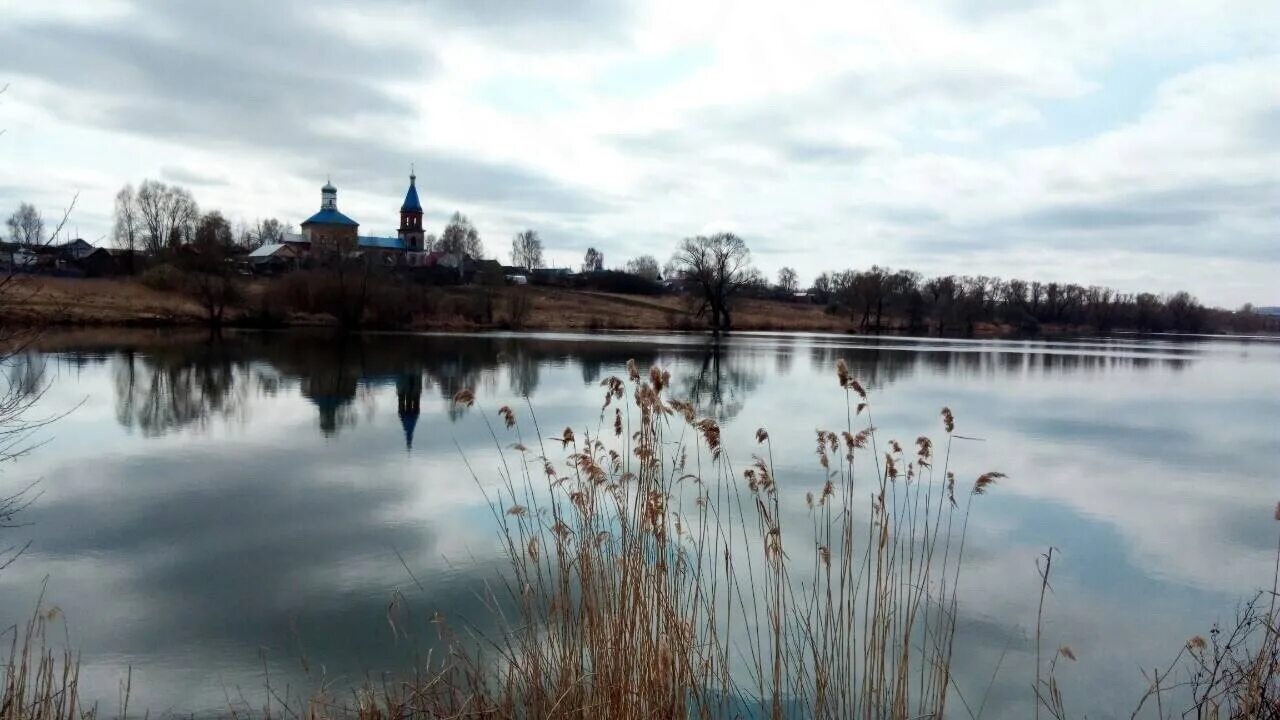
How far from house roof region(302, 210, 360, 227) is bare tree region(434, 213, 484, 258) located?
34.6ft

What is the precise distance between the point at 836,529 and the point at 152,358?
24804 mm

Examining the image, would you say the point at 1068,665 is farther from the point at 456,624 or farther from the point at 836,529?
the point at 456,624

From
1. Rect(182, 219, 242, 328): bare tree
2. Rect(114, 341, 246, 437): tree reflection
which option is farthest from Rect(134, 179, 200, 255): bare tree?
Rect(114, 341, 246, 437): tree reflection

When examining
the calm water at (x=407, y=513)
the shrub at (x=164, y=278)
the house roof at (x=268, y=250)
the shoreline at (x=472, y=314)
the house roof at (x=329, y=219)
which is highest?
the house roof at (x=329, y=219)

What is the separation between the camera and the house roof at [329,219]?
9238cm

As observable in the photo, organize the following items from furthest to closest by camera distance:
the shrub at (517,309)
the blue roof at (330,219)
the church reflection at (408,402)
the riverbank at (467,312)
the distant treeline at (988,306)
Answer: the blue roof at (330,219), the distant treeline at (988,306), the shrub at (517,309), the riverbank at (467,312), the church reflection at (408,402)

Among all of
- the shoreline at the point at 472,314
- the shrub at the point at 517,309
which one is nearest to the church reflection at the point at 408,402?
the shoreline at the point at 472,314

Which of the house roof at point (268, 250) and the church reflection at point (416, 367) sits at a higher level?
the house roof at point (268, 250)

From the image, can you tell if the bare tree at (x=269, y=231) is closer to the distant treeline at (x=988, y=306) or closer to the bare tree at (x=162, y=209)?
the bare tree at (x=162, y=209)

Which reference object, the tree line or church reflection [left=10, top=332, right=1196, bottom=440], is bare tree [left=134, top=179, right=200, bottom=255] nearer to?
the tree line

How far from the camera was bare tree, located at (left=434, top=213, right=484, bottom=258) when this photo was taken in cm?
9719

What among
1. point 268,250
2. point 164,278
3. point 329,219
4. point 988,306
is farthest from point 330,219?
point 988,306

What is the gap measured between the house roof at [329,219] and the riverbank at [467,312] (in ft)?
103

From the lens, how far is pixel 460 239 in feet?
322
